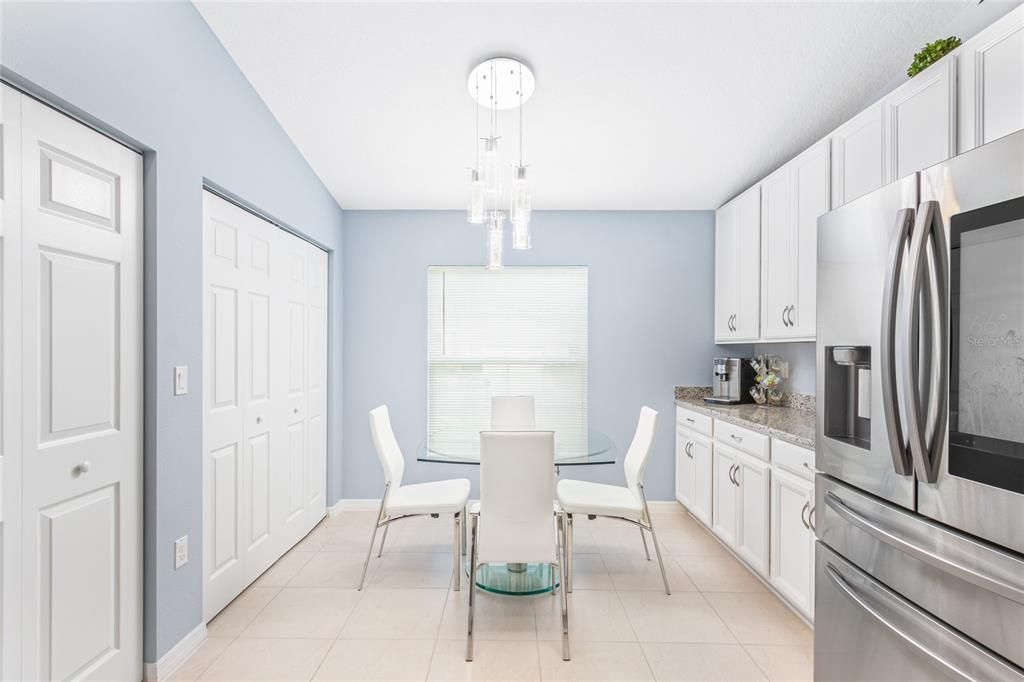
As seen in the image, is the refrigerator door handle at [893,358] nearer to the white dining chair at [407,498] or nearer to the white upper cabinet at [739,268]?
A: the white dining chair at [407,498]

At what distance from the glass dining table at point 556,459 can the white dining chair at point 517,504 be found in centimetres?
25

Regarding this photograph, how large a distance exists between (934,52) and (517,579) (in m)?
2.93

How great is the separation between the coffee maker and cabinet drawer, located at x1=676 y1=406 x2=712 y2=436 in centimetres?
18

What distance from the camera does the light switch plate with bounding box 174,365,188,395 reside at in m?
2.06

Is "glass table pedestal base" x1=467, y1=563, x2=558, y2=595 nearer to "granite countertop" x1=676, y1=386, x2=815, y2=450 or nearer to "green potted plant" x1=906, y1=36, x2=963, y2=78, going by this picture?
"granite countertop" x1=676, y1=386, x2=815, y2=450

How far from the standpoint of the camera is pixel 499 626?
7.91 ft

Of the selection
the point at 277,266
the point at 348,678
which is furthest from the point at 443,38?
the point at 348,678

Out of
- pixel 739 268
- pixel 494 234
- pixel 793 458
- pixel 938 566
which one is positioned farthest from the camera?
pixel 739 268

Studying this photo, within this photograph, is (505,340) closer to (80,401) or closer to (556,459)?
(556,459)

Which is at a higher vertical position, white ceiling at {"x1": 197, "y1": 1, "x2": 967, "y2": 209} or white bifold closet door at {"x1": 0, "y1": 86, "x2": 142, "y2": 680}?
white ceiling at {"x1": 197, "y1": 1, "x2": 967, "y2": 209}

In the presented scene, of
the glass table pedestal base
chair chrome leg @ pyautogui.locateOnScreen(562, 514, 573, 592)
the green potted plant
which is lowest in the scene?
the glass table pedestal base

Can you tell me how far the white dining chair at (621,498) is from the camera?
270 centimetres

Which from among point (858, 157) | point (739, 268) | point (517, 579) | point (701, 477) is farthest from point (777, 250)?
point (517, 579)

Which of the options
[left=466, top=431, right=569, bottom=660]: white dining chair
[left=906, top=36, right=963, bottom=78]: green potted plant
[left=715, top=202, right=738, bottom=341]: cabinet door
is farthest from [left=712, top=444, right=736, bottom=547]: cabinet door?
[left=906, top=36, right=963, bottom=78]: green potted plant
